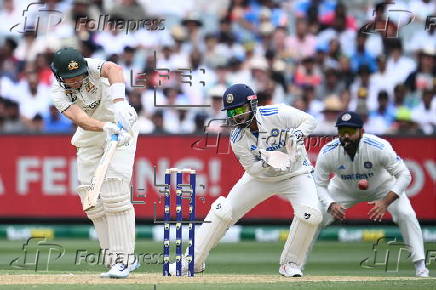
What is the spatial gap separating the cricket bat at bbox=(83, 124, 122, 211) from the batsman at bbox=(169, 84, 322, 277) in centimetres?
102

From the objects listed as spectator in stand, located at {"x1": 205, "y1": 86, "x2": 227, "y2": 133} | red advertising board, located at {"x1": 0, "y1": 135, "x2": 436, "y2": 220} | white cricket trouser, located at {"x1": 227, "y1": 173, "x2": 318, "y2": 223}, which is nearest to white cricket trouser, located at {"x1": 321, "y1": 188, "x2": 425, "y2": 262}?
white cricket trouser, located at {"x1": 227, "y1": 173, "x2": 318, "y2": 223}

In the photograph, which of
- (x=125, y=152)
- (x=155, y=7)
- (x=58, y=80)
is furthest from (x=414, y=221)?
(x=155, y=7)

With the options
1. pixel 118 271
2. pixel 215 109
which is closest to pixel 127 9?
pixel 215 109

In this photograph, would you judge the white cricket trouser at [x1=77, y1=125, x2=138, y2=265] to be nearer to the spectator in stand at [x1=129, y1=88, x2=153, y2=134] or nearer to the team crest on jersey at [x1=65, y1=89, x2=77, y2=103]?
the team crest on jersey at [x1=65, y1=89, x2=77, y2=103]

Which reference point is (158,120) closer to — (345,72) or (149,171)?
(149,171)

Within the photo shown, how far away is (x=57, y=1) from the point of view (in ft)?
46.1

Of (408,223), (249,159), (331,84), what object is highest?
(331,84)

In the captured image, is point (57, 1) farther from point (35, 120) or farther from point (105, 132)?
point (105, 132)

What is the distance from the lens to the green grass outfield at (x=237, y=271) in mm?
7078

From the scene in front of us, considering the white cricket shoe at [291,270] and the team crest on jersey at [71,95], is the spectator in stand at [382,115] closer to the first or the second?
the white cricket shoe at [291,270]

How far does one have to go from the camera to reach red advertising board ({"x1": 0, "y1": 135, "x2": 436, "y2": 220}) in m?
12.0

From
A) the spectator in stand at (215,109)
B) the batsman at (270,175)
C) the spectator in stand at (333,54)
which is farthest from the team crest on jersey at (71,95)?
the spectator in stand at (333,54)

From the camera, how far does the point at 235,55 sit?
1369 centimetres

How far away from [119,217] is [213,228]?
84 cm
